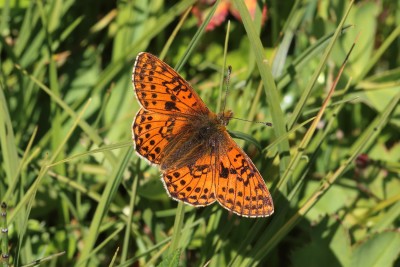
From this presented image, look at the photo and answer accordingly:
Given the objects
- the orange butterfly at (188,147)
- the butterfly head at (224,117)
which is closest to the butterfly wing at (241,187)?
the orange butterfly at (188,147)

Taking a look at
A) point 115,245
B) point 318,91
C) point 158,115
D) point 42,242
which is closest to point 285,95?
point 318,91

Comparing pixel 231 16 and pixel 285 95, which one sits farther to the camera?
pixel 231 16

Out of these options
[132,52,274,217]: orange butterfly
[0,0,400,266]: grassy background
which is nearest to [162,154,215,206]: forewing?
[132,52,274,217]: orange butterfly

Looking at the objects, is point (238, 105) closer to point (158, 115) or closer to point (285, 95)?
point (285, 95)

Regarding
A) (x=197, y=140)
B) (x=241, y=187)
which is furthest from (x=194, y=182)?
(x=197, y=140)

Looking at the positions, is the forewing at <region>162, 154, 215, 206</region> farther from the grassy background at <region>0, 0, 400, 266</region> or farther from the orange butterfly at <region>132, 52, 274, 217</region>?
the grassy background at <region>0, 0, 400, 266</region>

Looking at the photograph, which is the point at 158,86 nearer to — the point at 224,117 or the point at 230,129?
the point at 224,117
